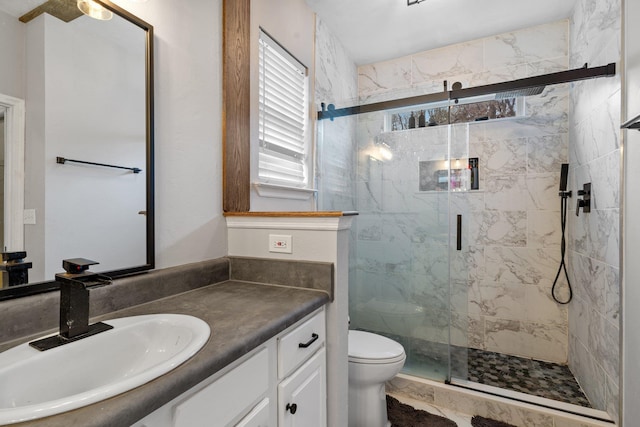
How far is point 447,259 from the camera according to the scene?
2.10m

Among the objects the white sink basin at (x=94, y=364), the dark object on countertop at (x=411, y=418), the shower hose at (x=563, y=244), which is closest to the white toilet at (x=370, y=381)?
the dark object on countertop at (x=411, y=418)

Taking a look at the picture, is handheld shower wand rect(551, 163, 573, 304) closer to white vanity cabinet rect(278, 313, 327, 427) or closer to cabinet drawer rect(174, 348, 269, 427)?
white vanity cabinet rect(278, 313, 327, 427)

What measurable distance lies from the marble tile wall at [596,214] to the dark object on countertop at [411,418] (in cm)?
89

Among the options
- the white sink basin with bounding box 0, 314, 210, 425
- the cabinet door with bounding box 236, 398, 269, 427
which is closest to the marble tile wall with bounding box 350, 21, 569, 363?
the cabinet door with bounding box 236, 398, 269, 427

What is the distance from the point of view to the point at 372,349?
171 centimetres

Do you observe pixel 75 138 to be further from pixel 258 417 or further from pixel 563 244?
pixel 563 244

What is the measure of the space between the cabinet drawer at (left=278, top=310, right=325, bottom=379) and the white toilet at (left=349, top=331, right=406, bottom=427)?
51cm

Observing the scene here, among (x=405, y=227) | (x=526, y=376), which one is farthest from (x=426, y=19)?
(x=526, y=376)

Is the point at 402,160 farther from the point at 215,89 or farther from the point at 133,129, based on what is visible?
the point at 133,129

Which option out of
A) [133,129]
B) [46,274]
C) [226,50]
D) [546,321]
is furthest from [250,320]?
[546,321]

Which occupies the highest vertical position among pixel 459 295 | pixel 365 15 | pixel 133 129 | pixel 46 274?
pixel 365 15

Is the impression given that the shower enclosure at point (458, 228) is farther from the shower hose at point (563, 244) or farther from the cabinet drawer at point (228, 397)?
the cabinet drawer at point (228, 397)

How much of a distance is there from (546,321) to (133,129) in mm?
3143

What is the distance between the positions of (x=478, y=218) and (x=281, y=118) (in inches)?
76.0
